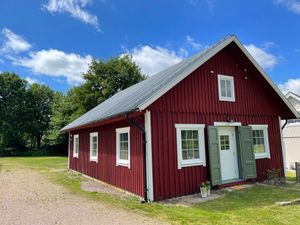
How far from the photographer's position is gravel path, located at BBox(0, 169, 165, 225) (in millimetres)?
5522

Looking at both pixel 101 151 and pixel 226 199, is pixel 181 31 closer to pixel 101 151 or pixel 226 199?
pixel 101 151

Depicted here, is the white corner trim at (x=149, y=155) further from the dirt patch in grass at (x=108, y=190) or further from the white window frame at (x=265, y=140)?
the white window frame at (x=265, y=140)

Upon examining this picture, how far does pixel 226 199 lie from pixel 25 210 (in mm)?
5380

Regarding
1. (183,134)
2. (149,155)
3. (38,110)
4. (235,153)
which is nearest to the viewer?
(149,155)

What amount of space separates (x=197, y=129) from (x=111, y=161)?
3.61 metres

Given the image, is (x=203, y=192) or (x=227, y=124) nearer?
(x=203, y=192)

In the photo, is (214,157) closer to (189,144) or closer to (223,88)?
(189,144)

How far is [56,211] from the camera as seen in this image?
21.0 ft

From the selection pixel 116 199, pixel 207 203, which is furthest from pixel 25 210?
pixel 207 203

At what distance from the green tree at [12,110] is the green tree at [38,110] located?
92 centimetres

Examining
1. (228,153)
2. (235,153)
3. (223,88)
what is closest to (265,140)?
(235,153)

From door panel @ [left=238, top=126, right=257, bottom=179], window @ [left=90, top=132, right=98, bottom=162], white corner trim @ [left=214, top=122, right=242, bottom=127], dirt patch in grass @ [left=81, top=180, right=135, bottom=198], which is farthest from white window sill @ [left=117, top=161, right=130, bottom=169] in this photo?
door panel @ [left=238, top=126, right=257, bottom=179]

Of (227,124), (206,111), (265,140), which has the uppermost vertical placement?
(206,111)

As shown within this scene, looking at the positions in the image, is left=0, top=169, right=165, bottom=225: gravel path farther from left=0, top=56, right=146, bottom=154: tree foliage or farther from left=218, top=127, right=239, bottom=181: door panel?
left=0, top=56, right=146, bottom=154: tree foliage
